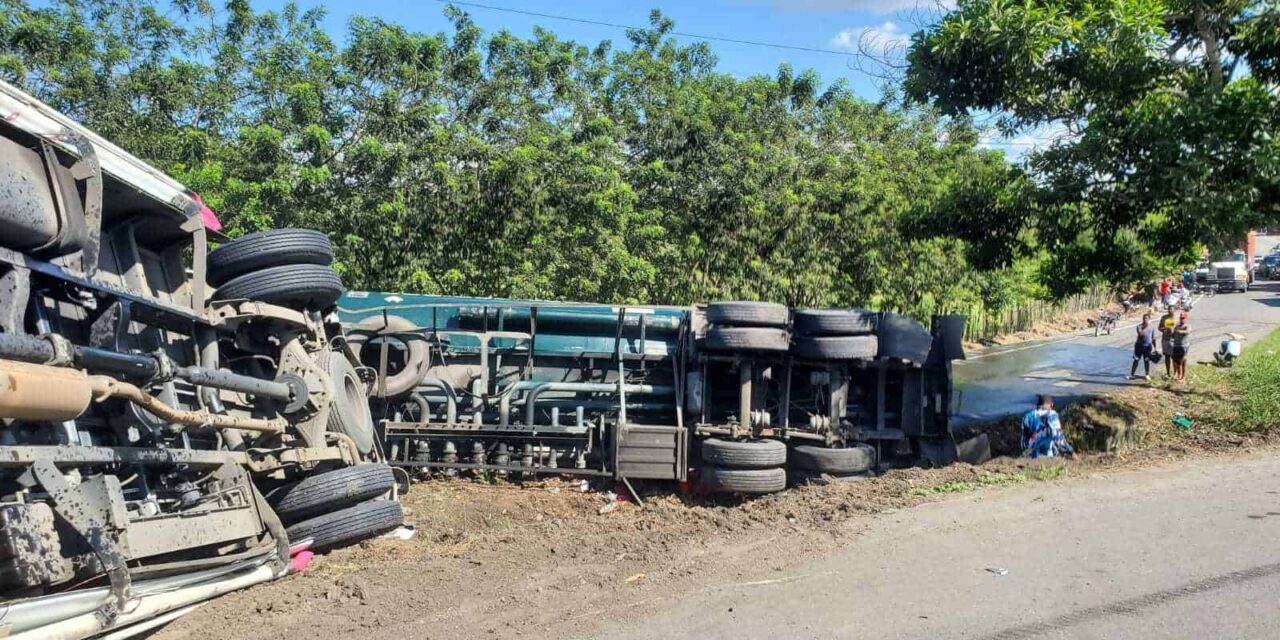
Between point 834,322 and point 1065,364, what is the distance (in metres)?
13.0

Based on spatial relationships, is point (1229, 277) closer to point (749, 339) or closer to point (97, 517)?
point (749, 339)

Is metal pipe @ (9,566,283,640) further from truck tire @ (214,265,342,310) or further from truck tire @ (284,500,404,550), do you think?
truck tire @ (214,265,342,310)

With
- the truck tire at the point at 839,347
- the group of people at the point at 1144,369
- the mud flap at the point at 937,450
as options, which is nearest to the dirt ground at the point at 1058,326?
the group of people at the point at 1144,369

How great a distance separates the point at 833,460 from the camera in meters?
8.59

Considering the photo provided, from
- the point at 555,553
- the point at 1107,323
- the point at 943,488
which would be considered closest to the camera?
the point at 555,553

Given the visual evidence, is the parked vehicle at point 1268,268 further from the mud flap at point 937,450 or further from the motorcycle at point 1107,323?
the mud flap at point 937,450

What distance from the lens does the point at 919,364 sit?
8.98m

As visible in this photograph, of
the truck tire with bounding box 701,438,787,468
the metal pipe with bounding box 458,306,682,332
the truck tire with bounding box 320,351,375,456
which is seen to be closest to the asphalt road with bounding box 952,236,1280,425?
the truck tire with bounding box 701,438,787,468

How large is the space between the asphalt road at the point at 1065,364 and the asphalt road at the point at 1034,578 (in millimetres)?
5523

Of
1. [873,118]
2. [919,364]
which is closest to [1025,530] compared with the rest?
[919,364]

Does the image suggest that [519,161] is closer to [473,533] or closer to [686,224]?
[686,224]

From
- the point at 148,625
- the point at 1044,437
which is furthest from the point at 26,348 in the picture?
the point at 1044,437

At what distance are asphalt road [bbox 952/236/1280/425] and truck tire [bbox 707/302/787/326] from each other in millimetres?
4772

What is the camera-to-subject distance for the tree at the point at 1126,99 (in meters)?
8.91
